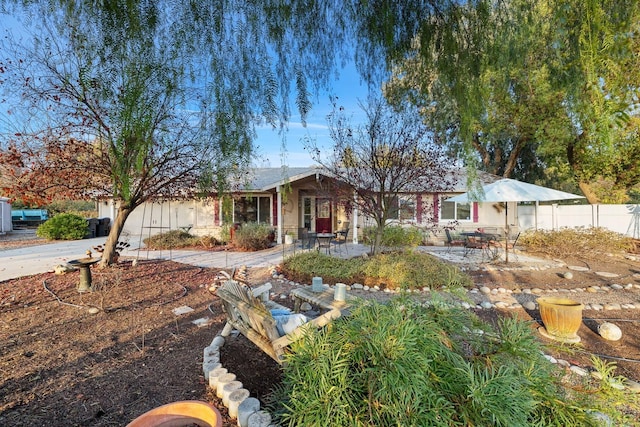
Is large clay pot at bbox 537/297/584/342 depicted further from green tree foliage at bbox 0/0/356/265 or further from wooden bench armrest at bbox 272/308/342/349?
green tree foliage at bbox 0/0/356/265

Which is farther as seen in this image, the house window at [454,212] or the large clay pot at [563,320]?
the house window at [454,212]

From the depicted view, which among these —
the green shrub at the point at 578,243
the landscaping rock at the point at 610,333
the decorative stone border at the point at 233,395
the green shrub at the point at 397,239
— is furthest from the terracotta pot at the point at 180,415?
the green shrub at the point at 578,243

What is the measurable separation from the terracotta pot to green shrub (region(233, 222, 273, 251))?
10.9 meters

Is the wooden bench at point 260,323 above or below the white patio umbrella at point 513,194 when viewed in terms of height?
below

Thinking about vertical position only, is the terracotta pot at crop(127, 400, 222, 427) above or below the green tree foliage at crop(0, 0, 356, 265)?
below

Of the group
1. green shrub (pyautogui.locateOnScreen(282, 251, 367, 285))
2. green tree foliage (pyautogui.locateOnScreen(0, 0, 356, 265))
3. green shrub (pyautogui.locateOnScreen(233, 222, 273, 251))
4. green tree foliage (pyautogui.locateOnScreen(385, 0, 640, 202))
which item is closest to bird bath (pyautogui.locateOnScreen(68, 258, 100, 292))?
green shrub (pyautogui.locateOnScreen(282, 251, 367, 285))

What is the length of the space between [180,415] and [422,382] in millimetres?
1466

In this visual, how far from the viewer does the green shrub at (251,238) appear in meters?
12.8

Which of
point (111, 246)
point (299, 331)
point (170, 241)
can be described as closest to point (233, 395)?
point (299, 331)

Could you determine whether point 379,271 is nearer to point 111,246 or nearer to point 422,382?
point 422,382

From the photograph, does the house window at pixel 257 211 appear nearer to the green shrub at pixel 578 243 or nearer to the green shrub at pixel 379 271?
the green shrub at pixel 379 271

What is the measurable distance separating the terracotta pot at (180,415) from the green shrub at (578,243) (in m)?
12.0

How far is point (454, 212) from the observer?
15914 millimetres

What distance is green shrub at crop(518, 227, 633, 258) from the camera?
1056 cm
